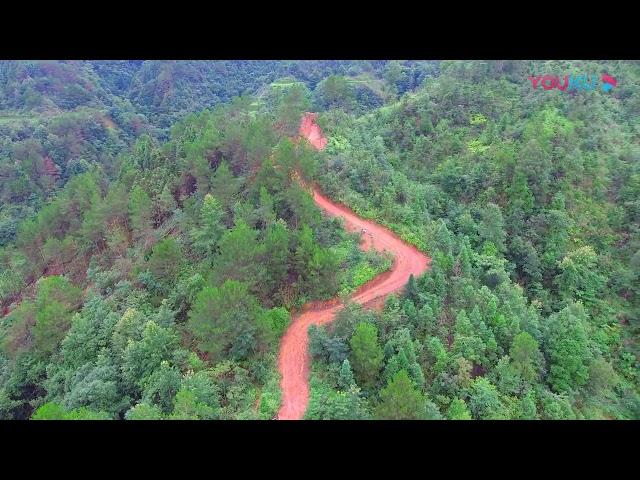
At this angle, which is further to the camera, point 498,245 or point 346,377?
point 498,245

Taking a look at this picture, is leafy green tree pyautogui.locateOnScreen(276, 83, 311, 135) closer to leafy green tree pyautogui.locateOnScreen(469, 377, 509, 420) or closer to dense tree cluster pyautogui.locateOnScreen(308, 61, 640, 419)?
dense tree cluster pyautogui.locateOnScreen(308, 61, 640, 419)

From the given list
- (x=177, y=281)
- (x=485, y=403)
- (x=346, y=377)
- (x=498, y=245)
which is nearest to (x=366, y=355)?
(x=346, y=377)

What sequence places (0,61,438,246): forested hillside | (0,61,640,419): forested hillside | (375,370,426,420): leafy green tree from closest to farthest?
(375,370,426,420): leafy green tree, (0,61,640,419): forested hillside, (0,61,438,246): forested hillside

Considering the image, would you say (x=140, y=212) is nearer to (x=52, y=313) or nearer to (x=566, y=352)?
(x=52, y=313)

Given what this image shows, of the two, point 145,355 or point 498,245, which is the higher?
point 498,245

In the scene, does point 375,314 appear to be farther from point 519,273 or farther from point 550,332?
point 519,273

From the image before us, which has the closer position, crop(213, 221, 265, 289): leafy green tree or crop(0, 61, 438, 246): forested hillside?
crop(213, 221, 265, 289): leafy green tree

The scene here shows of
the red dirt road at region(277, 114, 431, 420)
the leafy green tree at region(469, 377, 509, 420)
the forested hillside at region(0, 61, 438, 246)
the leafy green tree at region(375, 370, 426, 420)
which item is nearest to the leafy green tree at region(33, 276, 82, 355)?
the red dirt road at region(277, 114, 431, 420)
